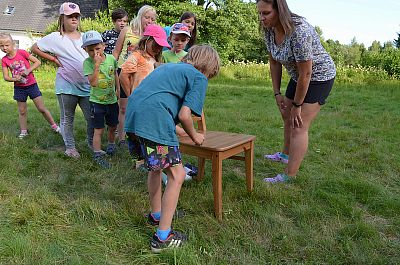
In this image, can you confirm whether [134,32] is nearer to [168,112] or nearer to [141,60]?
[141,60]

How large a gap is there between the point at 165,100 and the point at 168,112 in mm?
76

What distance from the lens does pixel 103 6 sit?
28688 millimetres

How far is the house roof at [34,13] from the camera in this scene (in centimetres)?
2848

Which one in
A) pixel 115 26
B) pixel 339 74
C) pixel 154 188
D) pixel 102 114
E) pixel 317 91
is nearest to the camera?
pixel 154 188

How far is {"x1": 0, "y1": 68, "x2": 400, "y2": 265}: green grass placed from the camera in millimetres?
2424

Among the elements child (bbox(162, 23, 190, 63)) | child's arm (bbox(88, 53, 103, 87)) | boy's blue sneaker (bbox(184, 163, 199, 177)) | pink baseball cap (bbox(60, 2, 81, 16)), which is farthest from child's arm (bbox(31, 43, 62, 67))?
boy's blue sneaker (bbox(184, 163, 199, 177))

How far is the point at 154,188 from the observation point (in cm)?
272

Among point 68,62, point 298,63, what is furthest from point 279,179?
point 68,62

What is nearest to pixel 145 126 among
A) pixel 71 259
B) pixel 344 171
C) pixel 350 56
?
pixel 71 259

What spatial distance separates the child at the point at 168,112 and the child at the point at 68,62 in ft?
6.75

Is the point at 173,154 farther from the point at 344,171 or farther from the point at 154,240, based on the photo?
the point at 344,171

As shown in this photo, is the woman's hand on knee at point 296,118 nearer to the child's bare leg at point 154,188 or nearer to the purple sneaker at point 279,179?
the purple sneaker at point 279,179

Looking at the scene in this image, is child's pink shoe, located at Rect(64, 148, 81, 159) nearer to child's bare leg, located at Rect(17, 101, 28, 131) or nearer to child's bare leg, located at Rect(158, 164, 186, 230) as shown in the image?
child's bare leg, located at Rect(17, 101, 28, 131)

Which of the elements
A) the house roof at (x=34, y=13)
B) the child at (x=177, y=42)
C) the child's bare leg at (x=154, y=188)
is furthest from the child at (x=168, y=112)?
the house roof at (x=34, y=13)
